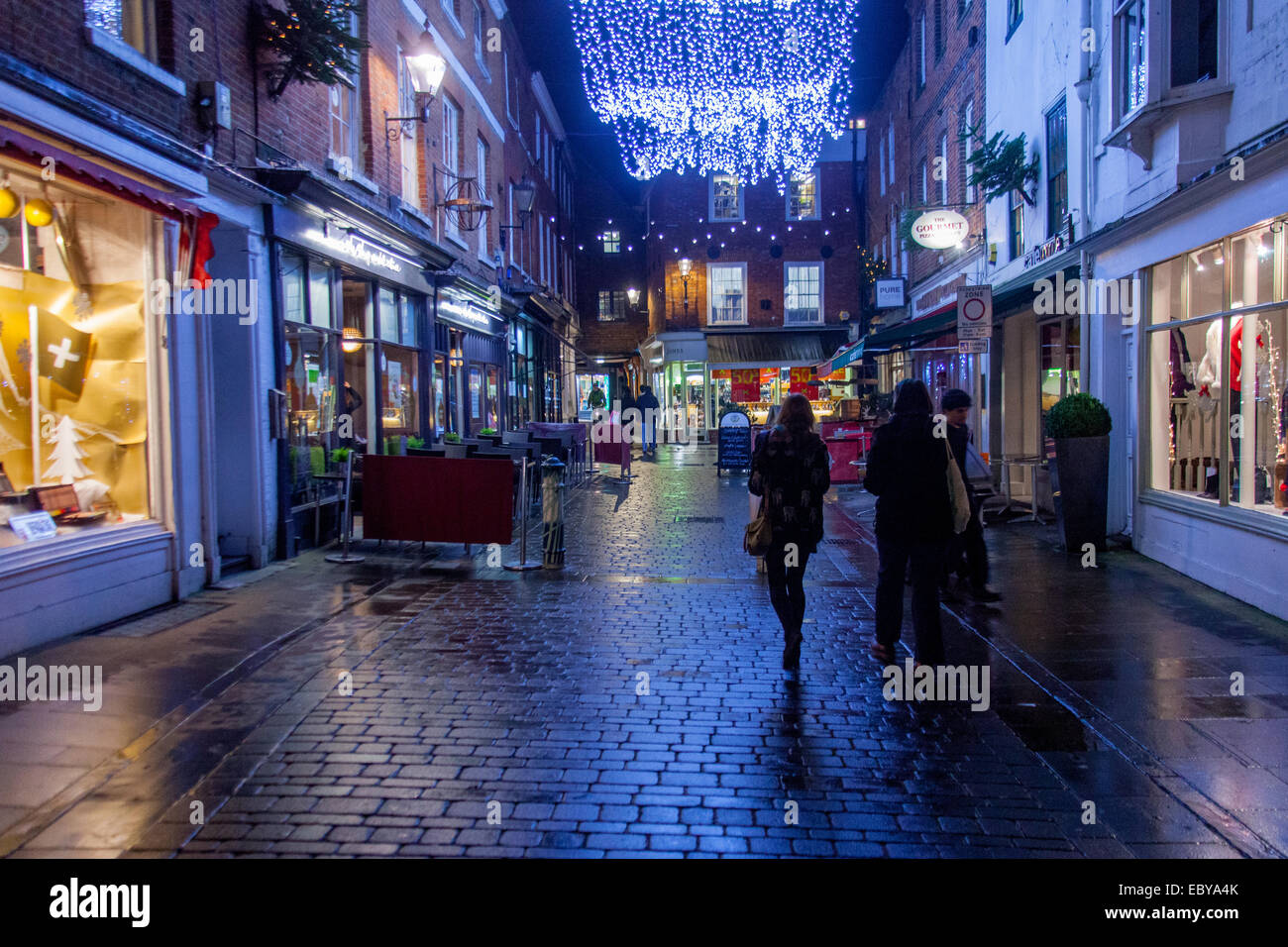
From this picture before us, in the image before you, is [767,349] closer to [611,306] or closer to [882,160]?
[882,160]

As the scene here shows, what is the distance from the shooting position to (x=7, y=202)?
6535mm

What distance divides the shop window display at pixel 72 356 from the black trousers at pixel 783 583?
527cm

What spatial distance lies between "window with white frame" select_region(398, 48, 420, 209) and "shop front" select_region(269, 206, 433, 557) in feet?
3.47

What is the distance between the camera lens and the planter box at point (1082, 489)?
33.1ft

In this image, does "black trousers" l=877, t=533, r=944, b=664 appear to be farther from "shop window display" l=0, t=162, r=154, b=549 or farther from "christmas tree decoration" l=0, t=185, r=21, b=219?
"christmas tree decoration" l=0, t=185, r=21, b=219

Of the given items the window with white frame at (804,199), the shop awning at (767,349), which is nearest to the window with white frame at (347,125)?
the shop awning at (767,349)

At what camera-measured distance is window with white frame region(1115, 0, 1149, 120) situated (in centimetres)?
937

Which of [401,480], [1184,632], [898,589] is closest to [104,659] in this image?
[401,480]

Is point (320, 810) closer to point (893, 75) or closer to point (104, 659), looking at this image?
point (104, 659)

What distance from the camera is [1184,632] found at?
6914mm

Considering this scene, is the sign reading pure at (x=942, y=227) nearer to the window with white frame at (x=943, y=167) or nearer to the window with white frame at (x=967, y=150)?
the window with white frame at (x=967, y=150)

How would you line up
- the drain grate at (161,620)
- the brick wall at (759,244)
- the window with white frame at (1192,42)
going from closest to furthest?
the drain grate at (161,620)
the window with white frame at (1192,42)
the brick wall at (759,244)

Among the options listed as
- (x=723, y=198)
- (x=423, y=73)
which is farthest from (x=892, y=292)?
(x=723, y=198)

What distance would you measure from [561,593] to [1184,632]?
16.4ft
